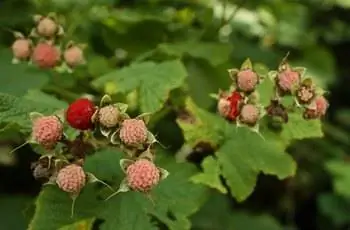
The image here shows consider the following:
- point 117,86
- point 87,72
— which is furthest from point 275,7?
point 117,86

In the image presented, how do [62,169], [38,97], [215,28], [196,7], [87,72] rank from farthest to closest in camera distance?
[196,7] < [215,28] < [87,72] < [38,97] < [62,169]

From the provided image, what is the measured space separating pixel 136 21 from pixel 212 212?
646mm

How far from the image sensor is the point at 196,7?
8.94 feet

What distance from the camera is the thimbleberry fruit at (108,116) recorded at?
1.65m

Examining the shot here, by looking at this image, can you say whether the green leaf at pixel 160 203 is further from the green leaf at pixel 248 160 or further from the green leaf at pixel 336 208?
the green leaf at pixel 336 208

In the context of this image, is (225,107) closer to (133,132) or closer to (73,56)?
(133,132)

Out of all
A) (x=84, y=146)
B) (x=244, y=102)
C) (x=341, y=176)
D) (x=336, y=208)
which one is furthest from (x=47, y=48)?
(x=336, y=208)

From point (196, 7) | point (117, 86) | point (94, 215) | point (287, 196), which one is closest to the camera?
point (94, 215)

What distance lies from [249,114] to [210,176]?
6.4 inches

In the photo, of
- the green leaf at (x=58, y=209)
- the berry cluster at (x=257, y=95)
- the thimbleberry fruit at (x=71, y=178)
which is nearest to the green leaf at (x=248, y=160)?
the berry cluster at (x=257, y=95)

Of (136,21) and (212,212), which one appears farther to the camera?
(212,212)

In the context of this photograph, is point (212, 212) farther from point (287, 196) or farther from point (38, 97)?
point (38, 97)

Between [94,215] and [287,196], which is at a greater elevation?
[94,215]

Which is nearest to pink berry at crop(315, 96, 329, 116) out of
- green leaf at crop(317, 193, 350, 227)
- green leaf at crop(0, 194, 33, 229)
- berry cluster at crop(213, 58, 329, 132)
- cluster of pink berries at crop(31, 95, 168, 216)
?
berry cluster at crop(213, 58, 329, 132)
